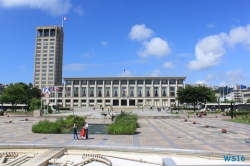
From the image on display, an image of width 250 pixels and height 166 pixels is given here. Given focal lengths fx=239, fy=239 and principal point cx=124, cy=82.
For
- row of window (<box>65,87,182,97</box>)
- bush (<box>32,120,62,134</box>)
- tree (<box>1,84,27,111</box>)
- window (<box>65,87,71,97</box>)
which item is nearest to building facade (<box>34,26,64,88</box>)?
window (<box>65,87,71,97</box>)

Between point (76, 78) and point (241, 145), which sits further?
point (76, 78)

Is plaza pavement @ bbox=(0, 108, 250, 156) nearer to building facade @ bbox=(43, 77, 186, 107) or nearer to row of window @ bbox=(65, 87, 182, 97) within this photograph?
building facade @ bbox=(43, 77, 186, 107)

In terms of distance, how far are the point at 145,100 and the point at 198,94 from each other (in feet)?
197

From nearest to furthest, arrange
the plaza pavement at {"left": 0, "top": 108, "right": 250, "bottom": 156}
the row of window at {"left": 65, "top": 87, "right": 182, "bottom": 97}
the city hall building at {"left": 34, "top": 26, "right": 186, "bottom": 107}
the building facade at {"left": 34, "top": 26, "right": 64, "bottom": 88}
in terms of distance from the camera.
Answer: the plaza pavement at {"left": 0, "top": 108, "right": 250, "bottom": 156}, the city hall building at {"left": 34, "top": 26, "right": 186, "bottom": 107}, the row of window at {"left": 65, "top": 87, "right": 182, "bottom": 97}, the building facade at {"left": 34, "top": 26, "right": 64, "bottom": 88}

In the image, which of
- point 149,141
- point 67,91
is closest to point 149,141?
point 149,141

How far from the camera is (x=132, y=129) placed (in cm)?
2269

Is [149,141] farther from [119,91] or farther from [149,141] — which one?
[119,91]

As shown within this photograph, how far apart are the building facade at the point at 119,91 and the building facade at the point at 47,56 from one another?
16.8 metres

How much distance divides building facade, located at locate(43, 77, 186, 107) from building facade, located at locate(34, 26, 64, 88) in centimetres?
1678

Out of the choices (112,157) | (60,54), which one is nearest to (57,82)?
(60,54)

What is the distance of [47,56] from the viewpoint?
148250mm

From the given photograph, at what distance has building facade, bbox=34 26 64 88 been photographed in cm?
14700

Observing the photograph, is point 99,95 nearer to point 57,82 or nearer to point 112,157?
point 57,82

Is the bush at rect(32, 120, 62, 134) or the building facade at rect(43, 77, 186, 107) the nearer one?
the bush at rect(32, 120, 62, 134)
